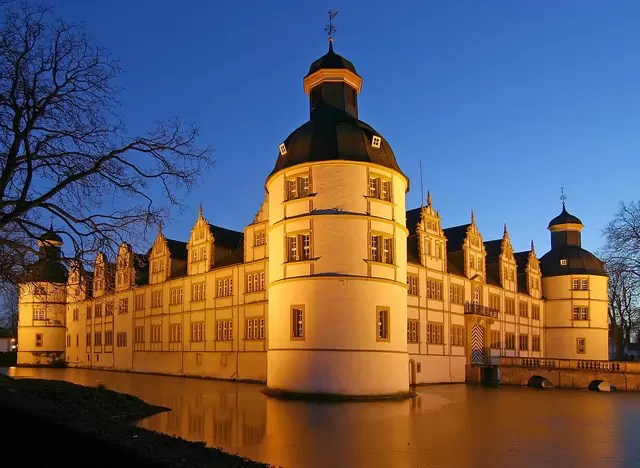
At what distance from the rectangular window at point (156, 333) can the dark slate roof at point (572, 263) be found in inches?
1329

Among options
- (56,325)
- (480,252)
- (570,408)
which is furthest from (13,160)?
(56,325)

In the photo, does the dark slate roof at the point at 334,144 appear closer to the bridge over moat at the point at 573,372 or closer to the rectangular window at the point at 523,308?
the bridge over moat at the point at 573,372

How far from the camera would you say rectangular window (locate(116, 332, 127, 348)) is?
56.5 m

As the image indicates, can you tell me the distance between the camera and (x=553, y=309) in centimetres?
5788

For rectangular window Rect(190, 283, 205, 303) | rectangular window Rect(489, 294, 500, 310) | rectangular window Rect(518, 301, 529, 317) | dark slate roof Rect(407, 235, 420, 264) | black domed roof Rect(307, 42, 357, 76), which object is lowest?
rectangular window Rect(518, 301, 529, 317)

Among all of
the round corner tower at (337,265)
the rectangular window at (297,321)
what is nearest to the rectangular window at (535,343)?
the round corner tower at (337,265)

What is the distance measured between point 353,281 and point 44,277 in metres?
12.9

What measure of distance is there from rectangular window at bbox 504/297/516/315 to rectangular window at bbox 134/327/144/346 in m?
29.5

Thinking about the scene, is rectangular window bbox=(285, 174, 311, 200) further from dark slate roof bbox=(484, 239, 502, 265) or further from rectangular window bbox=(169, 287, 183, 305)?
dark slate roof bbox=(484, 239, 502, 265)

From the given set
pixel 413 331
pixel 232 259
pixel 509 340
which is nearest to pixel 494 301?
pixel 509 340

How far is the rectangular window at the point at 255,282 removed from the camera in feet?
135

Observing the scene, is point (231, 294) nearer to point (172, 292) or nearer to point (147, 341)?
point (172, 292)

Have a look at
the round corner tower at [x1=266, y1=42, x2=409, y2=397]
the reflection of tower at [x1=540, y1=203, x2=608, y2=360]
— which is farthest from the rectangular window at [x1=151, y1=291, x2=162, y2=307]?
the reflection of tower at [x1=540, y1=203, x2=608, y2=360]

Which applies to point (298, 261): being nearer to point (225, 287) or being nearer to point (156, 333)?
point (225, 287)
